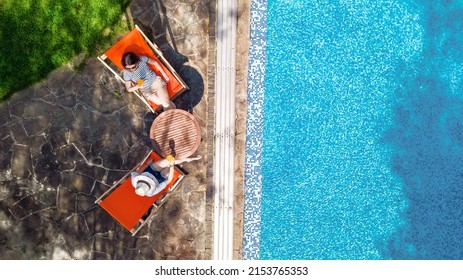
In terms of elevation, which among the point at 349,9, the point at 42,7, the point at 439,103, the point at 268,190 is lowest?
the point at 268,190

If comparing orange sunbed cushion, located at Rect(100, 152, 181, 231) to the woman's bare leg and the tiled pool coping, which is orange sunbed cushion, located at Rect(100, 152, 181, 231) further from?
the tiled pool coping

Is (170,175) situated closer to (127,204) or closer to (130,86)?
(127,204)

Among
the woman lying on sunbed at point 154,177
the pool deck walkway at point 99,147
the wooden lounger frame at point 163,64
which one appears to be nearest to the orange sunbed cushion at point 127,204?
the woman lying on sunbed at point 154,177

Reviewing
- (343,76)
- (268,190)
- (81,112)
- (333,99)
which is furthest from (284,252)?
(81,112)

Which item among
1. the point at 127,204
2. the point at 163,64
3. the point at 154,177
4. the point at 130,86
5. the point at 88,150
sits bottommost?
the point at 127,204

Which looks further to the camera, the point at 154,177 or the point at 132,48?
the point at 132,48

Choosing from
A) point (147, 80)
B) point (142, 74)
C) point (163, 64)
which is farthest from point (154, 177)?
point (163, 64)

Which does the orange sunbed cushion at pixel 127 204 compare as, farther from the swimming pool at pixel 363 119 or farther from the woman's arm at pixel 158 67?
the swimming pool at pixel 363 119
